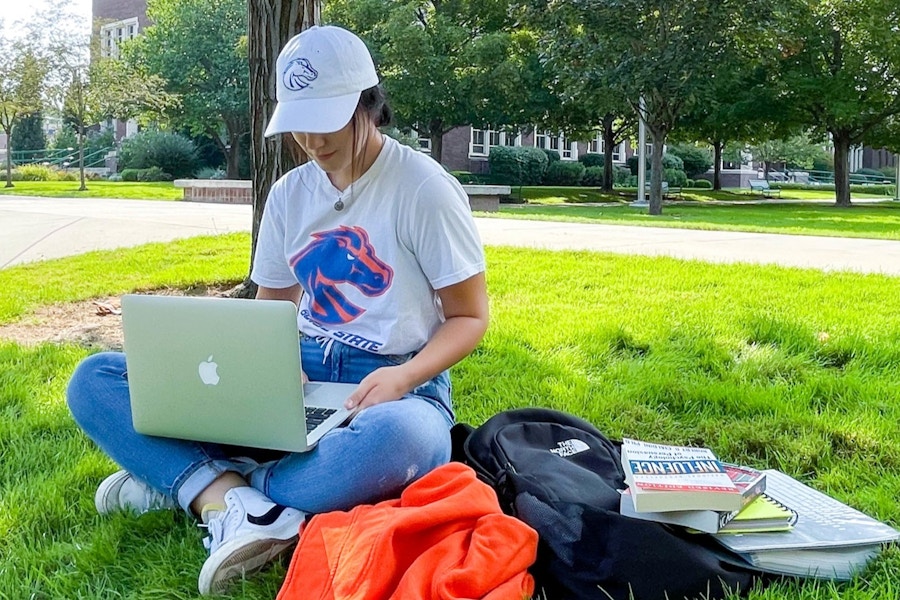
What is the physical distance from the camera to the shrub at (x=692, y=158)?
36.5m

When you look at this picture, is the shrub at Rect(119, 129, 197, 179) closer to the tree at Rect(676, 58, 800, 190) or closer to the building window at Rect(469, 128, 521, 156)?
the building window at Rect(469, 128, 521, 156)

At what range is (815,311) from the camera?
4.50 metres

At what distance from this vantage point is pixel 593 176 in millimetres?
31172

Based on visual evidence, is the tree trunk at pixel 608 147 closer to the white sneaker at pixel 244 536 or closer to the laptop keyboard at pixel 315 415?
the laptop keyboard at pixel 315 415

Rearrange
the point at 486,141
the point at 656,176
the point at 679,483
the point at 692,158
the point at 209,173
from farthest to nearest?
the point at 692,158, the point at 486,141, the point at 209,173, the point at 656,176, the point at 679,483

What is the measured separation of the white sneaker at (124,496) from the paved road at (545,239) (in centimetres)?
556

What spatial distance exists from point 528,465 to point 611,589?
404 millimetres

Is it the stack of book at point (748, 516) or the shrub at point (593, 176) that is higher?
the shrub at point (593, 176)

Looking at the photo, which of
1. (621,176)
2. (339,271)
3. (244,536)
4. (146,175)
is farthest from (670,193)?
(244,536)

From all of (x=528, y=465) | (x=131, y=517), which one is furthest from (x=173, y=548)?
(x=528, y=465)

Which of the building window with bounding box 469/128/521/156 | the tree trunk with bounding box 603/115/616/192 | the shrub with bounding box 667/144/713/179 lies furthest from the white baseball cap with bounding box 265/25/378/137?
the shrub with bounding box 667/144/713/179

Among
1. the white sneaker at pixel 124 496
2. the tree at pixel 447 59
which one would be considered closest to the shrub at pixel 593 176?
the tree at pixel 447 59

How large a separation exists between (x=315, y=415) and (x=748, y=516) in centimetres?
101

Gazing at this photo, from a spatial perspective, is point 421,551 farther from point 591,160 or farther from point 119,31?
point 119,31
